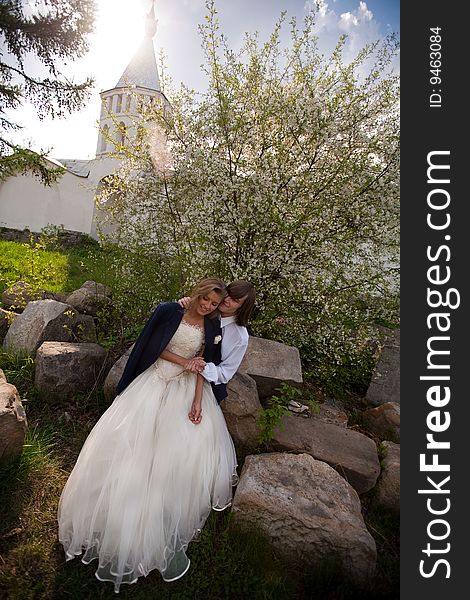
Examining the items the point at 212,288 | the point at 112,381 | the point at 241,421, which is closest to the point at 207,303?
the point at 212,288

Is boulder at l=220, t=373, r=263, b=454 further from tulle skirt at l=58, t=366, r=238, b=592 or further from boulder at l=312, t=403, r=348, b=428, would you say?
boulder at l=312, t=403, r=348, b=428

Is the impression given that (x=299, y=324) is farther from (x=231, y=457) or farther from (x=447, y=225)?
(x=447, y=225)

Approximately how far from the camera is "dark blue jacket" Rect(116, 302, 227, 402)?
320 cm

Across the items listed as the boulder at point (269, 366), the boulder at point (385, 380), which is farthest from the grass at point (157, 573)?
the boulder at point (385, 380)

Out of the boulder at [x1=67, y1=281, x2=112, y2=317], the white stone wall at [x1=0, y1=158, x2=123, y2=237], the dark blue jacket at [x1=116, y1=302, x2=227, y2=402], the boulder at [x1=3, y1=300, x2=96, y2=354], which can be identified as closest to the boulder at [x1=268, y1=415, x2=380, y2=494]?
the dark blue jacket at [x1=116, y1=302, x2=227, y2=402]

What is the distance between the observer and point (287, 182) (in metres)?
4.85

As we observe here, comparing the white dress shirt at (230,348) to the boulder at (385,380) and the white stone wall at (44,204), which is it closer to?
the boulder at (385,380)

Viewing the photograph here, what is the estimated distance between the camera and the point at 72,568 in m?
2.49

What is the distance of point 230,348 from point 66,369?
77.4 inches

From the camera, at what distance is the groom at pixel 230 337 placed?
314 centimetres

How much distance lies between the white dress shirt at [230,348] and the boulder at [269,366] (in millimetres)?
715

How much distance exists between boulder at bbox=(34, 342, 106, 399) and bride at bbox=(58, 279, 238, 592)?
3.96 ft

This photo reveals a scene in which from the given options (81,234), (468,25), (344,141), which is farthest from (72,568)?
(81,234)

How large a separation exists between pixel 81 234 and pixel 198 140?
13409 mm
